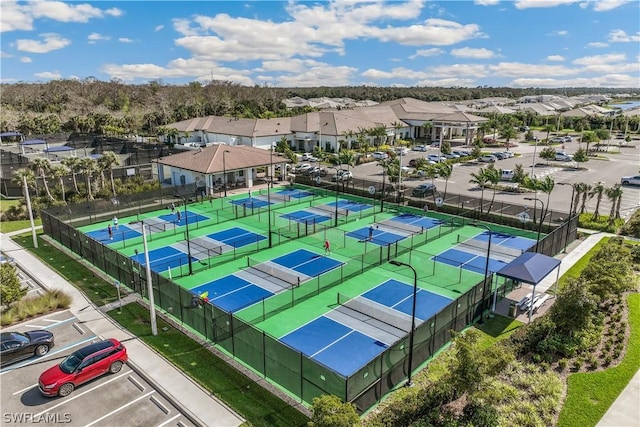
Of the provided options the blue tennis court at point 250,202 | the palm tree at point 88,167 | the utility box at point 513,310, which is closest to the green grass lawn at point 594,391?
the utility box at point 513,310

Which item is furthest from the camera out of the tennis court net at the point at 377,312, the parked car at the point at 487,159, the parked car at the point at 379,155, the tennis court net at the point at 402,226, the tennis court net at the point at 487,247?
the parked car at the point at 379,155

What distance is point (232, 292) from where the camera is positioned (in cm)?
2512

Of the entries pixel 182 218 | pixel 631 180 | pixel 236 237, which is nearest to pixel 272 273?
pixel 236 237

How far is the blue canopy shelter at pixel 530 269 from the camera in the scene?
22109 millimetres

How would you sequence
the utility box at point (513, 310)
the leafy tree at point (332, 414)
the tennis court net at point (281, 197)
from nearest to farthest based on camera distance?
1. the leafy tree at point (332, 414)
2. the utility box at point (513, 310)
3. the tennis court net at point (281, 197)

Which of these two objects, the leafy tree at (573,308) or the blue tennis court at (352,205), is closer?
the leafy tree at (573,308)

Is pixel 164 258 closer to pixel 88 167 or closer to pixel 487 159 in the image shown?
pixel 88 167

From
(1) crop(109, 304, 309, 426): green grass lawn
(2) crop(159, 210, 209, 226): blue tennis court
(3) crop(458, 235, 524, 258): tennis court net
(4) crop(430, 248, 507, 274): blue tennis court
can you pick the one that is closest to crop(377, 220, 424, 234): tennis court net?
(3) crop(458, 235, 524, 258): tennis court net

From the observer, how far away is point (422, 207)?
42812 millimetres

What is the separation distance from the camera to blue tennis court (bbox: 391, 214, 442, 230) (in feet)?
125

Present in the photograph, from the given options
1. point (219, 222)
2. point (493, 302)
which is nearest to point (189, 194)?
point (219, 222)

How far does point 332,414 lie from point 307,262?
17.7 meters

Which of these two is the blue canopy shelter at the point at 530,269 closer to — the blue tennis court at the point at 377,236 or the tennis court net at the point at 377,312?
the tennis court net at the point at 377,312

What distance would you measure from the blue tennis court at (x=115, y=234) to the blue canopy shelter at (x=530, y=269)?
28.2 m
